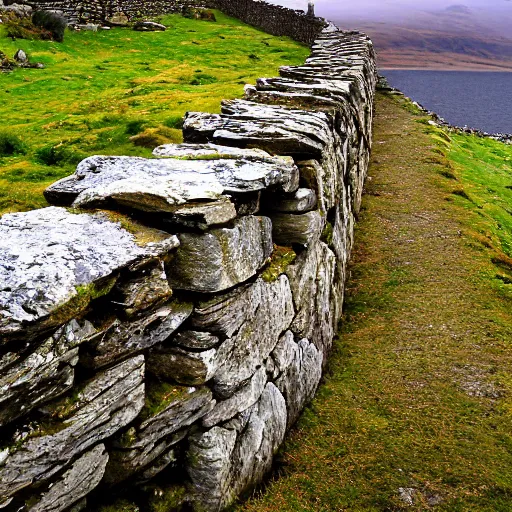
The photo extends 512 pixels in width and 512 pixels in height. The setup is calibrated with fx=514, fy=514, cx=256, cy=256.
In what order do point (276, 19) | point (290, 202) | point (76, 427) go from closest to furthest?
1. point (76, 427)
2. point (290, 202)
3. point (276, 19)

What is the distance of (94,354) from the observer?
564cm

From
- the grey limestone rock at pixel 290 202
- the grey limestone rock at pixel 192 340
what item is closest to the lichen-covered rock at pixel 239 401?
the grey limestone rock at pixel 192 340

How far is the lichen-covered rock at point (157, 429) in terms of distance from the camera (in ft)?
21.1

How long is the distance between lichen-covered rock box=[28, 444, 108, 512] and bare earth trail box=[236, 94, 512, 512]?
289 centimetres

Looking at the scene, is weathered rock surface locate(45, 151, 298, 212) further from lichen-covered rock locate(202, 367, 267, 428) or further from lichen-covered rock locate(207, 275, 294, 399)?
lichen-covered rock locate(202, 367, 267, 428)

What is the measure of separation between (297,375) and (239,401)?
2.34 metres

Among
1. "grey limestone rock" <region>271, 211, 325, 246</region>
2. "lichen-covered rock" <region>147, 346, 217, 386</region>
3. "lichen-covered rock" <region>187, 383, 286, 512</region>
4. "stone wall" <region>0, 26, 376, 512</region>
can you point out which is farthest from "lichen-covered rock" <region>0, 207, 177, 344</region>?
"grey limestone rock" <region>271, 211, 325, 246</region>

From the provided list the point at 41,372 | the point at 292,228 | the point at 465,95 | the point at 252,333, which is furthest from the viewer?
the point at 465,95

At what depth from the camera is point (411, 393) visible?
1117 centimetres

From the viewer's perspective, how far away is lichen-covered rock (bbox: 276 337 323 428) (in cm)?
949

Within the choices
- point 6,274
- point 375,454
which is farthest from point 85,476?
point 375,454

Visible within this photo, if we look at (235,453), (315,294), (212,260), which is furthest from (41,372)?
(315,294)

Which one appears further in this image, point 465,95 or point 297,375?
point 465,95

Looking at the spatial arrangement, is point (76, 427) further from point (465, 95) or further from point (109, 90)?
point (465, 95)
